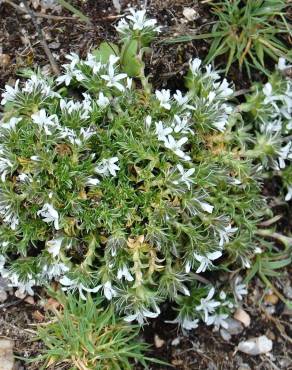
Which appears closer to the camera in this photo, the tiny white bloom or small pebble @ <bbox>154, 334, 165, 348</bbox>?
the tiny white bloom

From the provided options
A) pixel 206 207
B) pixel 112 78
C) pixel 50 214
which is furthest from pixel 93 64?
pixel 206 207

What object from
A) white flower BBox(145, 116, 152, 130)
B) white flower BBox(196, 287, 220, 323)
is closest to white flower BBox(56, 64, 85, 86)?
white flower BBox(145, 116, 152, 130)

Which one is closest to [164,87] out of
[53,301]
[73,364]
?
[53,301]

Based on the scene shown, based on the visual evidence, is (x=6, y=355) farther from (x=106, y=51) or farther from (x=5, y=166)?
(x=106, y=51)

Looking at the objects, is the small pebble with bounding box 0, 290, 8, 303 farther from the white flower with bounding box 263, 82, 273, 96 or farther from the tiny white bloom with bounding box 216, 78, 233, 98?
the white flower with bounding box 263, 82, 273, 96

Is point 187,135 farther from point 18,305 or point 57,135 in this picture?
point 18,305

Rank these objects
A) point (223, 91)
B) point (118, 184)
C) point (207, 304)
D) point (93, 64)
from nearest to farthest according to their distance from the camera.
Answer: point (118, 184)
point (93, 64)
point (223, 91)
point (207, 304)
